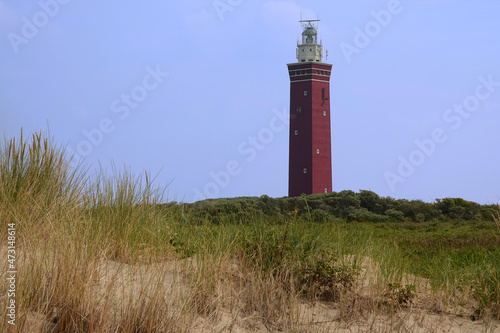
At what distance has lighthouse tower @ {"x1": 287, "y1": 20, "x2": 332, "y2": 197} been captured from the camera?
34312 mm

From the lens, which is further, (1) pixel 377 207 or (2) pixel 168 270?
→ (1) pixel 377 207

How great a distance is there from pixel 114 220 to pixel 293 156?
2974 centimetres

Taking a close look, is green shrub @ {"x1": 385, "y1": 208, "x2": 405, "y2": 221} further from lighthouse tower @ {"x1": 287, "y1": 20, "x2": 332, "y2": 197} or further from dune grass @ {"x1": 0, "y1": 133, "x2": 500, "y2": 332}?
lighthouse tower @ {"x1": 287, "y1": 20, "x2": 332, "y2": 197}

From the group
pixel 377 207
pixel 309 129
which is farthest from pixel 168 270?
pixel 309 129

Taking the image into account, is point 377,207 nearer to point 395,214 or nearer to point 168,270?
point 395,214

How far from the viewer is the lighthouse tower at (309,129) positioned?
34.3m

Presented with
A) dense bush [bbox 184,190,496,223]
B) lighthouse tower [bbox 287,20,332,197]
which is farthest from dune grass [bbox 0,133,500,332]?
lighthouse tower [bbox 287,20,332,197]

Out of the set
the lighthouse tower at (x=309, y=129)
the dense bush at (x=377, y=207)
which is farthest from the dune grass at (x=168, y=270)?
the lighthouse tower at (x=309, y=129)

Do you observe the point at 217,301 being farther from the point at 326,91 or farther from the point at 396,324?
the point at 326,91

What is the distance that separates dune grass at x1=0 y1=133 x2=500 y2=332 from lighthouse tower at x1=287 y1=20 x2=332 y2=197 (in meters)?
27.1

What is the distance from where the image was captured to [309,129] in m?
34.3

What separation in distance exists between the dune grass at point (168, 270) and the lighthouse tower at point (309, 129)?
27.1 m

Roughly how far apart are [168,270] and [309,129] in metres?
29.5

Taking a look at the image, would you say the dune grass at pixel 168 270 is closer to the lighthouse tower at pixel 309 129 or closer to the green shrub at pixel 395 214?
the green shrub at pixel 395 214
